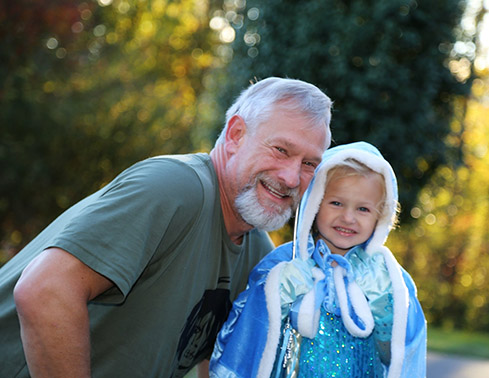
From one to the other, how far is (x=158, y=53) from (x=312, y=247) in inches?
516

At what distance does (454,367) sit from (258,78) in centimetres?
349

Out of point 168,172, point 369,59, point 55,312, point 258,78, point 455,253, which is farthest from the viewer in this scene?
point 455,253

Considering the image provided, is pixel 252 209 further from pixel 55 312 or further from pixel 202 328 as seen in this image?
pixel 55 312

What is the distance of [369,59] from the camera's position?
5418mm

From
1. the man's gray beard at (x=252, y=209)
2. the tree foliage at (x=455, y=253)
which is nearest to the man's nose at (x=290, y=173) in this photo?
the man's gray beard at (x=252, y=209)

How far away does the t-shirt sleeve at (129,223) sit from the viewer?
5.99 ft

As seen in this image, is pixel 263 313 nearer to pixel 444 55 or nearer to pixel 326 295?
pixel 326 295

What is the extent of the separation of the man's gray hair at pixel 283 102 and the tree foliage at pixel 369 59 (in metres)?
2.87

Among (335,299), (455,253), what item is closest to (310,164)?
(335,299)

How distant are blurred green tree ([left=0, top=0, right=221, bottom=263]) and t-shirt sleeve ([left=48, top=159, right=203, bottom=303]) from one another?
16.8 ft

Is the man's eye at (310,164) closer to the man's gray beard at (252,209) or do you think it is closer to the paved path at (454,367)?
the man's gray beard at (252,209)

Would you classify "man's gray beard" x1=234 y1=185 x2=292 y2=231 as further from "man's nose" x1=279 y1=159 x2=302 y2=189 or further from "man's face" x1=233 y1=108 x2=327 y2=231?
"man's nose" x1=279 y1=159 x2=302 y2=189

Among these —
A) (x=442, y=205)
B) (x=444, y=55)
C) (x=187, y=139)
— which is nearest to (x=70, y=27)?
(x=187, y=139)

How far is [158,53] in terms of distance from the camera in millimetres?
15156
